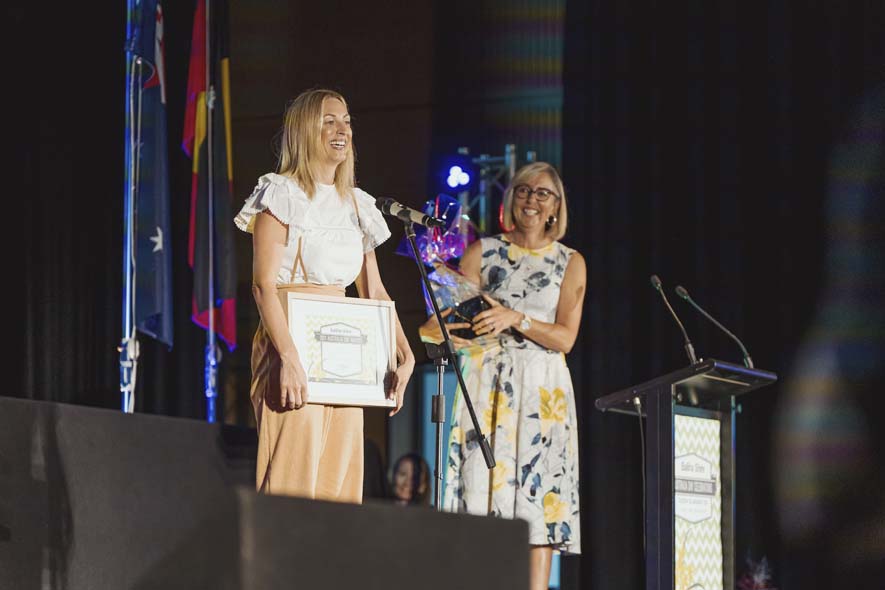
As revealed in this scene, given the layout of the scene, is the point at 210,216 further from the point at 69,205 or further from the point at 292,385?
the point at 292,385

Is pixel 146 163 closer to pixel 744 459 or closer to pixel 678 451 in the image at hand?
pixel 744 459

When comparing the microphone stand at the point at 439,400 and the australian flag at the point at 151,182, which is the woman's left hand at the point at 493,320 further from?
the australian flag at the point at 151,182

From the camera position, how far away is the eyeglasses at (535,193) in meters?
4.14

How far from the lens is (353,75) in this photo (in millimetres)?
7699

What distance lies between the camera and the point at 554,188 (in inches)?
164

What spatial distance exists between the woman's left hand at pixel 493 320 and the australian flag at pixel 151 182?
2.49 metres

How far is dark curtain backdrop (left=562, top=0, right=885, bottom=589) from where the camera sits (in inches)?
203

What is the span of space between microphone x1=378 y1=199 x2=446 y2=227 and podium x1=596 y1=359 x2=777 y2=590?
741 mm

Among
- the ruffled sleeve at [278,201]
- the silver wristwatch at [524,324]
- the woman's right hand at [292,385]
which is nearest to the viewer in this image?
the woman's right hand at [292,385]

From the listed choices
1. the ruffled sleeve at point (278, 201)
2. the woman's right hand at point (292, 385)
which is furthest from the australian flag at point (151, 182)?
the woman's right hand at point (292, 385)

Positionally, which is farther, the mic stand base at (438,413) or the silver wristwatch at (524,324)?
the silver wristwatch at (524,324)

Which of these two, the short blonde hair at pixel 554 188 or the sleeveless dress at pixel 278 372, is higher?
the short blonde hair at pixel 554 188

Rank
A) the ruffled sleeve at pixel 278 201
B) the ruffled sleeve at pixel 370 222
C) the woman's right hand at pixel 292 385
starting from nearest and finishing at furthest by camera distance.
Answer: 1. the woman's right hand at pixel 292 385
2. the ruffled sleeve at pixel 278 201
3. the ruffled sleeve at pixel 370 222

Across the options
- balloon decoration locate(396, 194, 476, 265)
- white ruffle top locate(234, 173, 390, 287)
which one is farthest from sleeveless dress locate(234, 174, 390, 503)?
balloon decoration locate(396, 194, 476, 265)
